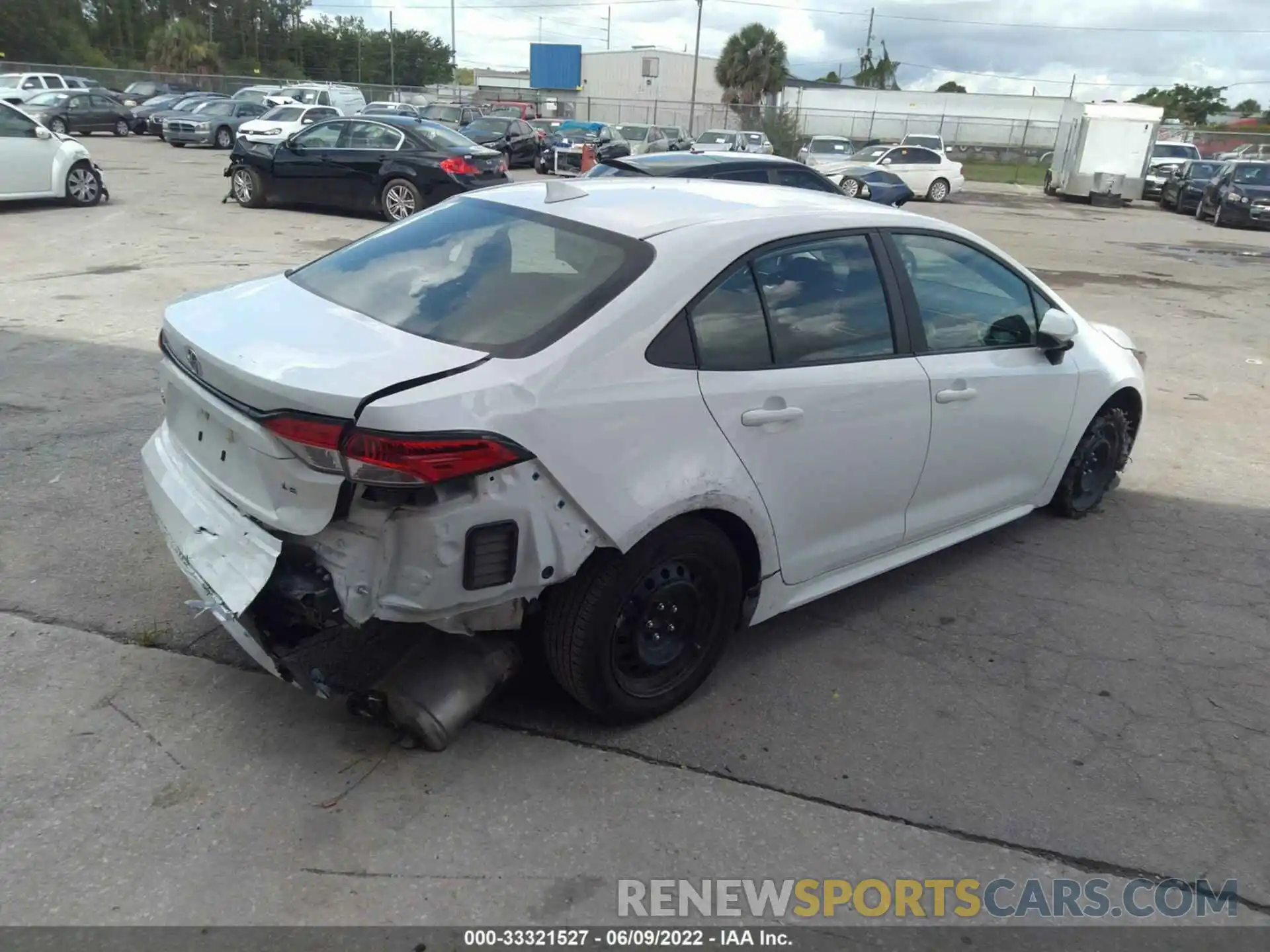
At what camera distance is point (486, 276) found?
3232 mm

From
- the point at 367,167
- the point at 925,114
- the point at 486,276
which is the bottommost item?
the point at 367,167

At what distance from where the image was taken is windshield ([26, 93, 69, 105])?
30.1 m

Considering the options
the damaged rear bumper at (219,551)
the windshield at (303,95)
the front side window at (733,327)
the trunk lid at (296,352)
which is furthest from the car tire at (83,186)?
the windshield at (303,95)

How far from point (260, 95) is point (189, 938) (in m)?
40.8

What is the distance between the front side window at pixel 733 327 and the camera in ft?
10.2

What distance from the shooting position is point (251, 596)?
2725 millimetres

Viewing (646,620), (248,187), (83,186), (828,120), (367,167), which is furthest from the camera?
(828,120)

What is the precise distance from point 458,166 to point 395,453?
1325 cm

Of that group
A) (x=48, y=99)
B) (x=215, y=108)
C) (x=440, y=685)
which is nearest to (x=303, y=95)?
(x=215, y=108)

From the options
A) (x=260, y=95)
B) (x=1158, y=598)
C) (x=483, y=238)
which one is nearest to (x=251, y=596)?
(x=483, y=238)

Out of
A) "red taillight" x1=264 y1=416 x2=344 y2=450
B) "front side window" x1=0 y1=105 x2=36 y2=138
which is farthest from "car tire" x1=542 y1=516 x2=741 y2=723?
"front side window" x1=0 y1=105 x2=36 y2=138

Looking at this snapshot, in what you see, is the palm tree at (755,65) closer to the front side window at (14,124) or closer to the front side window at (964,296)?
the front side window at (14,124)

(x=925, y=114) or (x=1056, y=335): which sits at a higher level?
(x=925, y=114)

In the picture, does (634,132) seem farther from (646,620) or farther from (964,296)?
(646,620)
